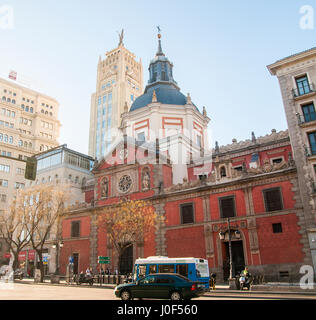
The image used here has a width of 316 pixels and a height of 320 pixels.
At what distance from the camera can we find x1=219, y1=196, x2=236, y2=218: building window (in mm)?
30302

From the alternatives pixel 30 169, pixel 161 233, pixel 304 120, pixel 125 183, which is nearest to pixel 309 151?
pixel 304 120

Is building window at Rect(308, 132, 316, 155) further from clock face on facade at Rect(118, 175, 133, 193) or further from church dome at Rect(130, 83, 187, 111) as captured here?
church dome at Rect(130, 83, 187, 111)

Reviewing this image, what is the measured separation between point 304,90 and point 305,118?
2876 mm

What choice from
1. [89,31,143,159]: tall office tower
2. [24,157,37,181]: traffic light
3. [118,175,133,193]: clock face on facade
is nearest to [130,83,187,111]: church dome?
[118,175,133,193]: clock face on facade

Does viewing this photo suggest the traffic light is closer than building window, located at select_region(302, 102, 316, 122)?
Yes

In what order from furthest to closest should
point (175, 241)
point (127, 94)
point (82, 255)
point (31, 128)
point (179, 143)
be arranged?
1. point (127, 94)
2. point (31, 128)
3. point (179, 143)
4. point (82, 255)
5. point (175, 241)

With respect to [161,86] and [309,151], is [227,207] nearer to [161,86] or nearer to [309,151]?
[309,151]

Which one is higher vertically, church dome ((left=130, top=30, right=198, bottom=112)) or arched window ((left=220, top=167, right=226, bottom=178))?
church dome ((left=130, top=30, right=198, bottom=112))

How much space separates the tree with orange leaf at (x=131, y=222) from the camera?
99.7ft

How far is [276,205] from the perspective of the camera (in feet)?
92.4

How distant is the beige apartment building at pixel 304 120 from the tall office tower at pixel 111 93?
58.9 meters
